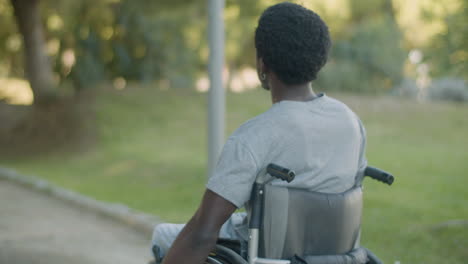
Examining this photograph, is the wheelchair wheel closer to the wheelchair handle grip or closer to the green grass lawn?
the wheelchair handle grip

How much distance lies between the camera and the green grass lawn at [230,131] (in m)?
6.25

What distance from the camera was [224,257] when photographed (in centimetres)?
249

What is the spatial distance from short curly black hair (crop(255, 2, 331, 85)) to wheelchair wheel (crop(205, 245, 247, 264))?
0.71m

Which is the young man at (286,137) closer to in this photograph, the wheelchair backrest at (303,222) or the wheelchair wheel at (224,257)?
the wheelchair backrest at (303,222)

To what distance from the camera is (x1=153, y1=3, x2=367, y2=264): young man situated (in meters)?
2.20

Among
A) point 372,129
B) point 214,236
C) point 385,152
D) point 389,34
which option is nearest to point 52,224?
point 214,236

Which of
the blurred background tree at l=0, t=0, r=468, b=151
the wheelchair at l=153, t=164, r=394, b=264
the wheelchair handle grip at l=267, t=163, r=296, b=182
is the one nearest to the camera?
the wheelchair handle grip at l=267, t=163, r=296, b=182

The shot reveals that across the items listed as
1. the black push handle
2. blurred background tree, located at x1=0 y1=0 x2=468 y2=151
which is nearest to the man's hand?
the black push handle

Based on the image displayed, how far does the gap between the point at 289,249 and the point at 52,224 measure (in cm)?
535

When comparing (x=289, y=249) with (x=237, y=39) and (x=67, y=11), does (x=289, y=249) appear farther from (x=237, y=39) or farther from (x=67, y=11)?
(x=237, y=39)

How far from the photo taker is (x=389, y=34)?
885 inches

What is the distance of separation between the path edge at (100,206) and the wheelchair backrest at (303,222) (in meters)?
4.49

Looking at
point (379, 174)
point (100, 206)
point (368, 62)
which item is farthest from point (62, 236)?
point (368, 62)

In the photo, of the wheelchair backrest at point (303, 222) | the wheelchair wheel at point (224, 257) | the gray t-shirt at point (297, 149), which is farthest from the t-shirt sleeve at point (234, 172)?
the wheelchair wheel at point (224, 257)
